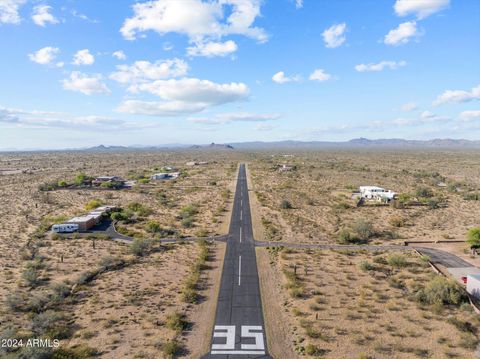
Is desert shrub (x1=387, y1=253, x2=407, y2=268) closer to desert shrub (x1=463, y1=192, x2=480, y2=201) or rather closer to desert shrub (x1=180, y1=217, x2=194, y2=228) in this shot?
desert shrub (x1=180, y1=217, x2=194, y2=228)

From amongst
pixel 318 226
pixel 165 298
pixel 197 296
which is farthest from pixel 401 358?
pixel 318 226

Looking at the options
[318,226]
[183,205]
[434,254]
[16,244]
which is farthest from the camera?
[183,205]

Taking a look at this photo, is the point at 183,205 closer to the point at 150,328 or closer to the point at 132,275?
the point at 132,275

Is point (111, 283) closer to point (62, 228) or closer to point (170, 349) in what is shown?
point (170, 349)

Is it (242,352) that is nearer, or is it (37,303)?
(242,352)

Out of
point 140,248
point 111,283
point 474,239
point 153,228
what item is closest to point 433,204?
point 474,239

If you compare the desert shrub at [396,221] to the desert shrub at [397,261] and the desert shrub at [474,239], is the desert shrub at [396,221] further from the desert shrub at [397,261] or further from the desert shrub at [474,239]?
the desert shrub at [397,261]
